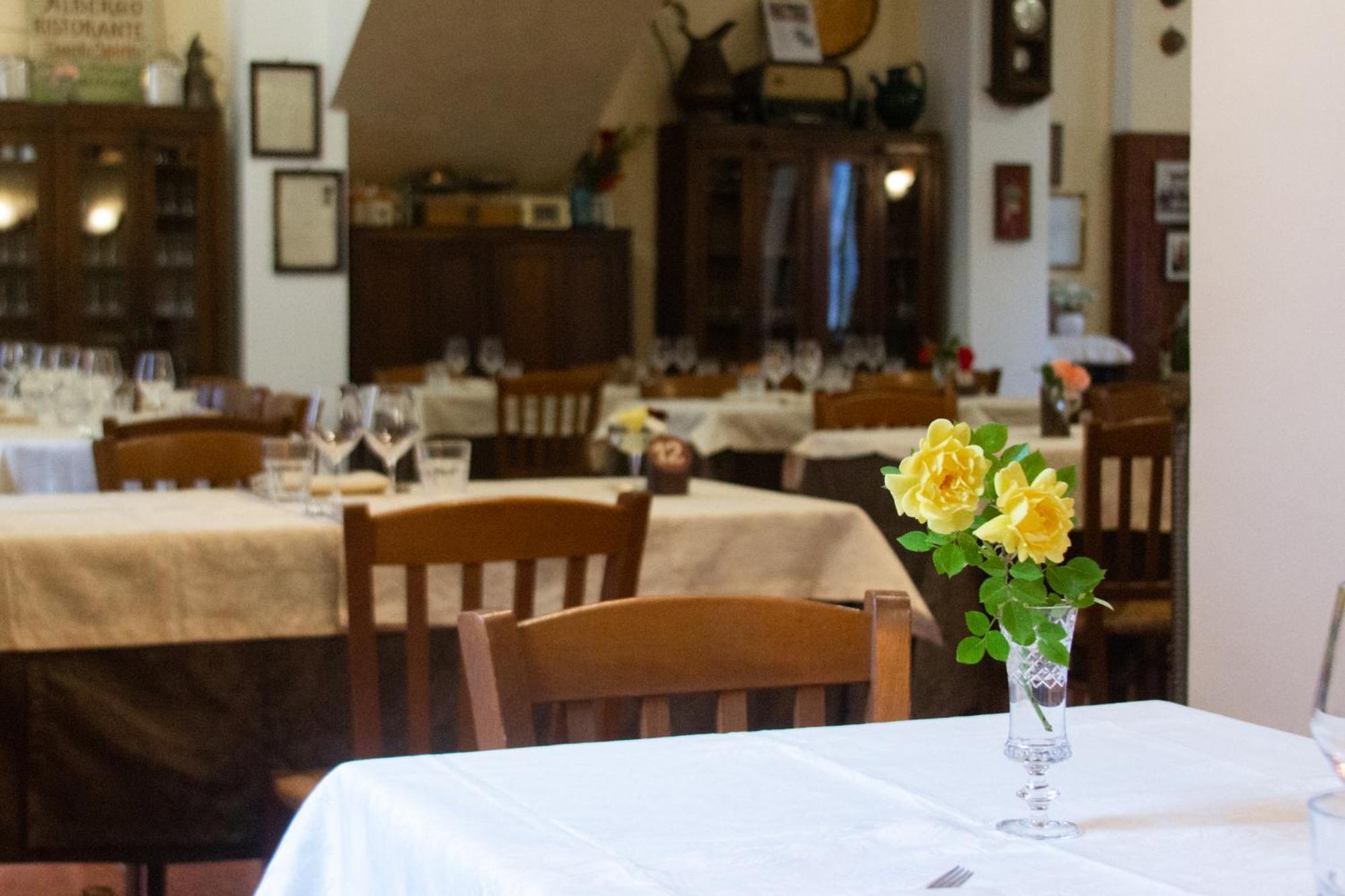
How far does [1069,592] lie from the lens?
1062 millimetres

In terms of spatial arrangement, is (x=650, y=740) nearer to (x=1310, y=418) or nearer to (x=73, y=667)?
(x=1310, y=418)

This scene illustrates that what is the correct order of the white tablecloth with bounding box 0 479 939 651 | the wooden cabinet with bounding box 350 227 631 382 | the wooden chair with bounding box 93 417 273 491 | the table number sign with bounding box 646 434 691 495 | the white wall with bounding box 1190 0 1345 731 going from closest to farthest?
the white wall with bounding box 1190 0 1345 731, the white tablecloth with bounding box 0 479 939 651, the table number sign with bounding box 646 434 691 495, the wooden chair with bounding box 93 417 273 491, the wooden cabinet with bounding box 350 227 631 382

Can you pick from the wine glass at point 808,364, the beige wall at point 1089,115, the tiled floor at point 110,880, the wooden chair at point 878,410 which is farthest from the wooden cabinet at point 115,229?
the tiled floor at point 110,880

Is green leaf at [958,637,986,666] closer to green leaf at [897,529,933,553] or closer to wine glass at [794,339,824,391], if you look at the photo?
green leaf at [897,529,933,553]

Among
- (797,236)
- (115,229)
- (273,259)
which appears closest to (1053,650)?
(273,259)

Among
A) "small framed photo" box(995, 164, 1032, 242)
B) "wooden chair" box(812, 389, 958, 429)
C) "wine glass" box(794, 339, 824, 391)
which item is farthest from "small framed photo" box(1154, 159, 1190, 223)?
"wooden chair" box(812, 389, 958, 429)

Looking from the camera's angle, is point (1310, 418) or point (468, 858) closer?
point (468, 858)

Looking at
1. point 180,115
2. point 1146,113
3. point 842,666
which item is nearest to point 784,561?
point 842,666

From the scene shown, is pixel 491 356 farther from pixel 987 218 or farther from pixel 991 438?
pixel 991 438

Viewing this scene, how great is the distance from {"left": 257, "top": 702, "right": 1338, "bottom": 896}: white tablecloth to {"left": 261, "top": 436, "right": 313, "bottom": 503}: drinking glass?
5.47 feet

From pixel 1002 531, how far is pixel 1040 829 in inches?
7.2

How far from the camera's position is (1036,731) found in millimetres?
1131

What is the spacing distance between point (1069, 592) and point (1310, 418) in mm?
1364

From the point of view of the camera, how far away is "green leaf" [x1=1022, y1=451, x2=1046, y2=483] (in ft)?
3.54
